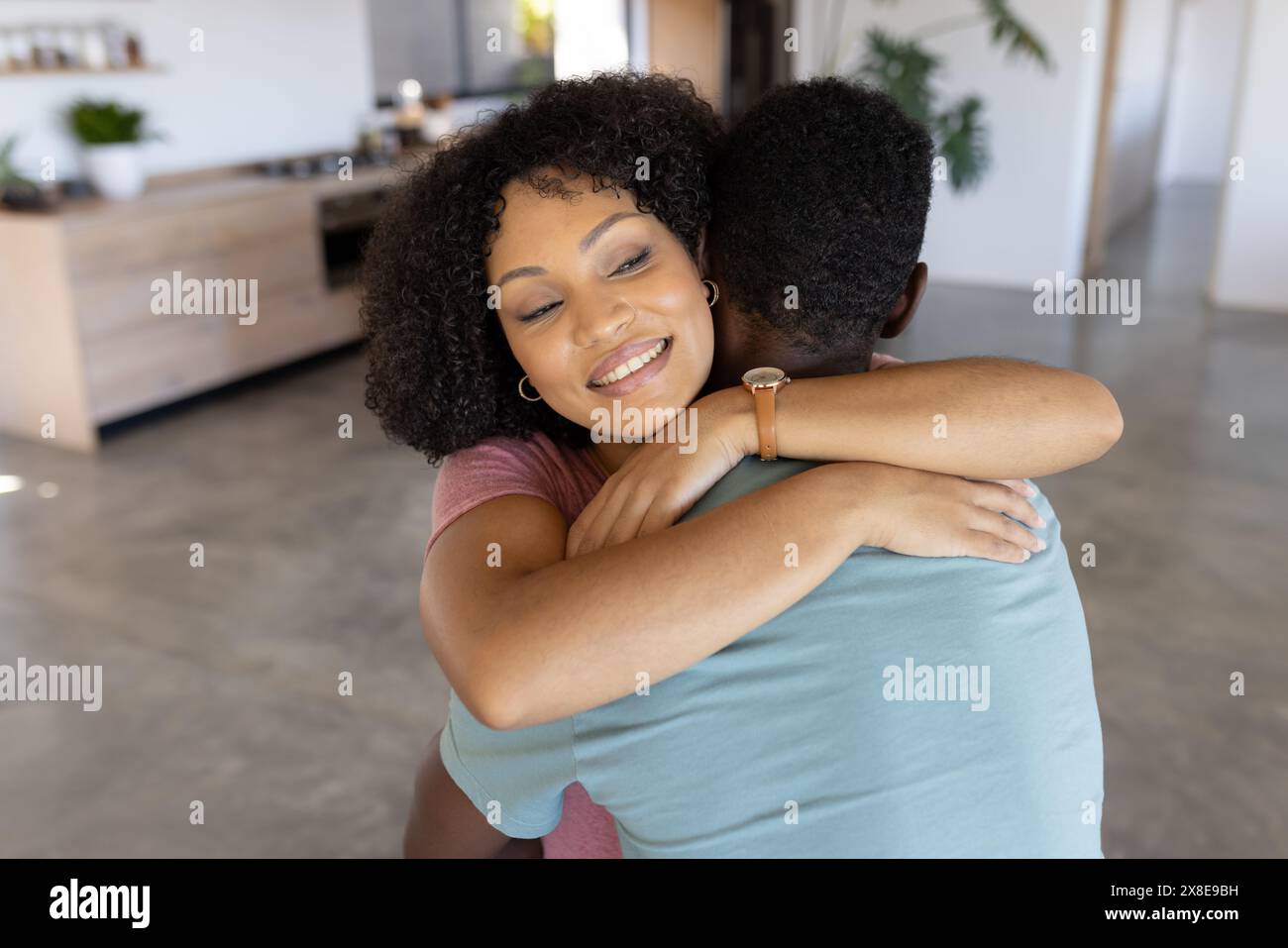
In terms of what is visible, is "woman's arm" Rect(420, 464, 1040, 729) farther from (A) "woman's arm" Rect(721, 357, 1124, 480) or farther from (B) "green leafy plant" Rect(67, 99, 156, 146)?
(B) "green leafy plant" Rect(67, 99, 156, 146)

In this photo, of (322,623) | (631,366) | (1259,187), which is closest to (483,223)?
(631,366)

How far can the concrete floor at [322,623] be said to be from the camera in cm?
242

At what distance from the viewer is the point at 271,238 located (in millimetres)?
5305

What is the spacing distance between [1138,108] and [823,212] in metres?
9.88

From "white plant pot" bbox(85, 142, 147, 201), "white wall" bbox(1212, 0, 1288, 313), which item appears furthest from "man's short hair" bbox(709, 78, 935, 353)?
"white wall" bbox(1212, 0, 1288, 313)

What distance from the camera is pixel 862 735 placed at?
2.94 feet

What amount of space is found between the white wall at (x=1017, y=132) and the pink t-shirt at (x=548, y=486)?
6.24 m

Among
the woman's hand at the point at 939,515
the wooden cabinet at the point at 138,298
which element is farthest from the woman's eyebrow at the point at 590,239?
the wooden cabinet at the point at 138,298

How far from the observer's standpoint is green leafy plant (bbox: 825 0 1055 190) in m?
5.74

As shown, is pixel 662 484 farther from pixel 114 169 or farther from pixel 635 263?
pixel 114 169

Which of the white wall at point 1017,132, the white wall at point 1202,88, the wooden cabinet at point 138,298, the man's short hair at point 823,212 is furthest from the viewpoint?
the white wall at point 1202,88

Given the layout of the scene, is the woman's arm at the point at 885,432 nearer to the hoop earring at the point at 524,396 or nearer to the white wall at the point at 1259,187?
the hoop earring at the point at 524,396

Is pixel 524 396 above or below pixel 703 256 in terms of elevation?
below
